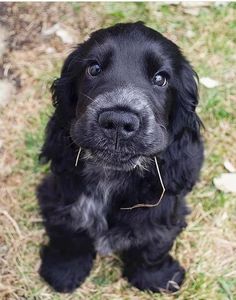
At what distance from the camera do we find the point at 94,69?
2.56 metres

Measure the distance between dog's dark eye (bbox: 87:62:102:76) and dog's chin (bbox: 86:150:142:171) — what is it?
0.34 m

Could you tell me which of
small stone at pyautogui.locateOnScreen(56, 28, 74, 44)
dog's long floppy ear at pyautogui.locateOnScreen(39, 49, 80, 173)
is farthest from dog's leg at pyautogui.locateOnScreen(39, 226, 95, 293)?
small stone at pyautogui.locateOnScreen(56, 28, 74, 44)

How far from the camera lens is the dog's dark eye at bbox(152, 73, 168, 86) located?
2.53 m

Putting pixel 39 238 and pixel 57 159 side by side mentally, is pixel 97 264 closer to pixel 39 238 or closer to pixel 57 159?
pixel 39 238

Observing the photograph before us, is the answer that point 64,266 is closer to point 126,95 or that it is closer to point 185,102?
point 185,102

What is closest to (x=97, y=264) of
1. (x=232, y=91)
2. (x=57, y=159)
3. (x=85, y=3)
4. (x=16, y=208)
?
(x=16, y=208)

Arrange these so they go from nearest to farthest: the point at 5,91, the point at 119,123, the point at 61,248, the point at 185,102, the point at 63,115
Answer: the point at 119,123 → the point at 185,102 → the point at 63,115 → the point at 61,248 → the point at 5,91

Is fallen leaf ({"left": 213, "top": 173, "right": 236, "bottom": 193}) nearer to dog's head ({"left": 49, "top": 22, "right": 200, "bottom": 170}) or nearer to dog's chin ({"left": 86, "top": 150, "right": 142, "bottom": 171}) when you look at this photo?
dog's head ({"left": 49, "top": 22, "right": 200, "bottom": 170})

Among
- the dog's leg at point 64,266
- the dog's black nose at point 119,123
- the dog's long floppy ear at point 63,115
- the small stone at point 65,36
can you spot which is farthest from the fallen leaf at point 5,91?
the dog's black nose at point 119,123

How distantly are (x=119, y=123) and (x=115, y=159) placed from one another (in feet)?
0.60

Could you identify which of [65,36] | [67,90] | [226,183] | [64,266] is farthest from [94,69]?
[65,36]

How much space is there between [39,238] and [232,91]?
1.61 meters

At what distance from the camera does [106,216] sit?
293cm

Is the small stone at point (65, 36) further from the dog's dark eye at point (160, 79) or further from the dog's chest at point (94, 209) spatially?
the dog's dark eye at point (160, 79)
